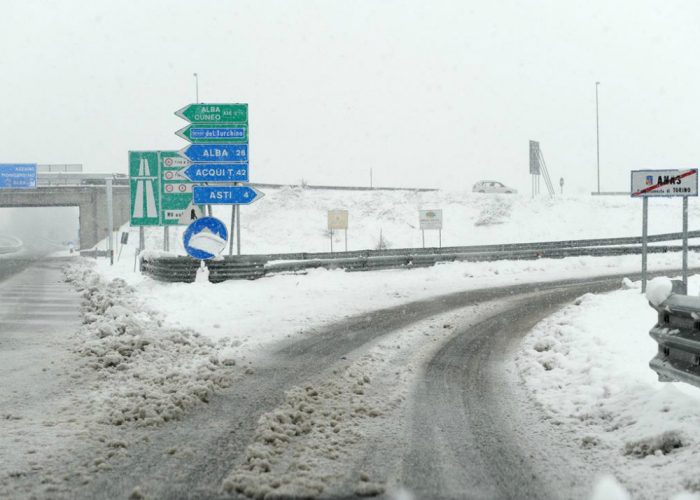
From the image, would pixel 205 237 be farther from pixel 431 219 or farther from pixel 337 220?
pixel 337 220

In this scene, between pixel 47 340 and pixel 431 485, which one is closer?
pixel 431 485

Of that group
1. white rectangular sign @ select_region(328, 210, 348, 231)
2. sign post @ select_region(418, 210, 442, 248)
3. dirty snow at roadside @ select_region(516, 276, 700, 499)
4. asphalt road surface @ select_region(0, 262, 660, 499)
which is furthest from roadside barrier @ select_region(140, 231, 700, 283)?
dirty snow at roadside @ select_region(516, 276, 700, 499)

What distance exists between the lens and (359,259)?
21891mm

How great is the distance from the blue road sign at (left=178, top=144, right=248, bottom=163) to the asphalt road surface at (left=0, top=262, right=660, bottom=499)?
6.51 meters

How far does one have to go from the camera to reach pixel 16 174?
4878 cm

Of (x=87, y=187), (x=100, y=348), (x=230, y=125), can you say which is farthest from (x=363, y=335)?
(x=87, y=187)

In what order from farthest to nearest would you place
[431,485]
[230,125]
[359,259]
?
[359,259], [230,125], [431,485]

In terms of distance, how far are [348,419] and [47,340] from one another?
6.61m

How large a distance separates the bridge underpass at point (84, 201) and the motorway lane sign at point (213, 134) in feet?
118

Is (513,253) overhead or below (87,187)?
below

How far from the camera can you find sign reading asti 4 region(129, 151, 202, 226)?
68.9ft

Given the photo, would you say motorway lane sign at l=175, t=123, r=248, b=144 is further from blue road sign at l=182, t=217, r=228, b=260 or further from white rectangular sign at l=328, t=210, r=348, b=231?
white rectangular sign at l=328, t=210, r=348, b=231

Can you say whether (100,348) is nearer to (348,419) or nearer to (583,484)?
(348,419)

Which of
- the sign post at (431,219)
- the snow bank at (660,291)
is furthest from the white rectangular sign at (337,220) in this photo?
the snow bank at (660,291)
